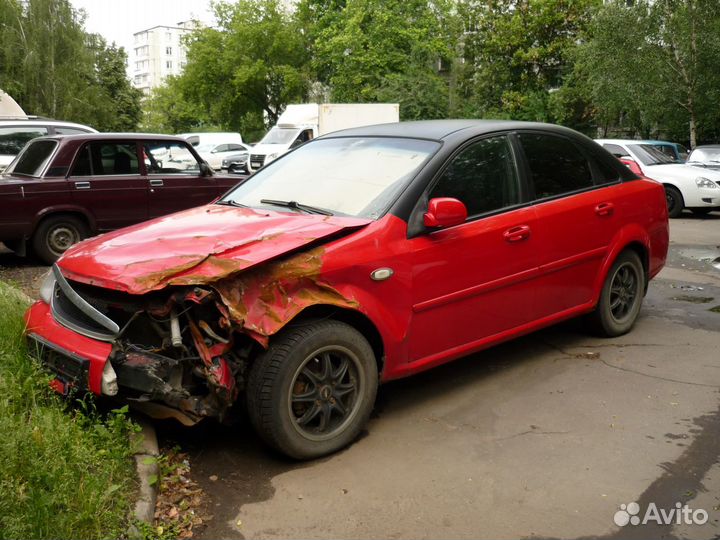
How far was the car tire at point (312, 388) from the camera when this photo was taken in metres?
3.76

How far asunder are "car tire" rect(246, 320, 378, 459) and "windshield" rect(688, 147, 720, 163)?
49.3ft

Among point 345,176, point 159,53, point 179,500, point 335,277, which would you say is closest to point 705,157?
point 345,176

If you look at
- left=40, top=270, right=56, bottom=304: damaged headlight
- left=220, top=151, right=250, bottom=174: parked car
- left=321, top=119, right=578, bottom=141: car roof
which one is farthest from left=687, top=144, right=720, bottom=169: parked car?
left=220, top=151, right=250, bottom=174: parked car

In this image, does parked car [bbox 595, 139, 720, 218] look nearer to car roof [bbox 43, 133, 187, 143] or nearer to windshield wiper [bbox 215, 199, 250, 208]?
car roof [bbox 43, 133, 187, 143]

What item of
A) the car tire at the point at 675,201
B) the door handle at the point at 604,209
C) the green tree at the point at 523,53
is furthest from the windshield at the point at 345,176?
the green tree at the point at 523,53

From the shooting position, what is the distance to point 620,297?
6098 millimetres

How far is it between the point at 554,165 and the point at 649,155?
40.1 feet

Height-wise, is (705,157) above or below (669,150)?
below

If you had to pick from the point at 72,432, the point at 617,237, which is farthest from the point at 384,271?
→ the point at 617,237

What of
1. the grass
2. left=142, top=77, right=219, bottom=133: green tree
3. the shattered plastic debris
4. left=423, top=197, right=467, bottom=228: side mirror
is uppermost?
left=142, top=77, right=219, bottom=133: green tree

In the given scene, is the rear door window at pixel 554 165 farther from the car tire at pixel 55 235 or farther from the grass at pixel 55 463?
the car tire at pixel 55 235

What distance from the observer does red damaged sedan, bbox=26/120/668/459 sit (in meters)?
3.73

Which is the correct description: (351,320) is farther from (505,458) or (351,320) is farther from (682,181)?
(682,181)

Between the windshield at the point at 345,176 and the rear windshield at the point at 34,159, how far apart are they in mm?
5206
